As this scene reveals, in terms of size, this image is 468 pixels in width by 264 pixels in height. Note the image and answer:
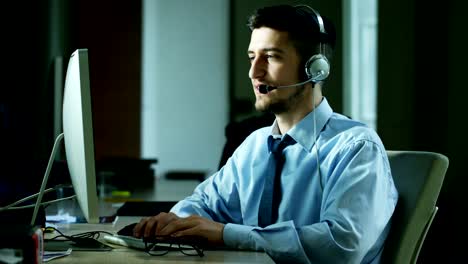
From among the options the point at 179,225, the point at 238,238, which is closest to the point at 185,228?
the point at 179,225

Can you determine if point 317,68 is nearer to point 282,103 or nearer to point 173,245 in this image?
point 282,103

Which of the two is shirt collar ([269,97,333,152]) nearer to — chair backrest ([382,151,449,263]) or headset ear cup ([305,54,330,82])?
headset ear cup ([305,54,330,82])

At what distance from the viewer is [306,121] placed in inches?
63.1

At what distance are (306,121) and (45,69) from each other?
2890 millimetres

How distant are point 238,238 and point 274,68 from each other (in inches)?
19.1

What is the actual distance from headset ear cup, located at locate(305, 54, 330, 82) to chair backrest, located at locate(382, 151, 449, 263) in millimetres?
316

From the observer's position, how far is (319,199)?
1530mm

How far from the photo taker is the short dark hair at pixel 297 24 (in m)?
1.62

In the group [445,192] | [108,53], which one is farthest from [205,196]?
[108,53]

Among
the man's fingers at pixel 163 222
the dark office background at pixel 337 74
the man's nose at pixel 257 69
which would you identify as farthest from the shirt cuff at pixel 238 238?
the dark office background at pixel 337 74

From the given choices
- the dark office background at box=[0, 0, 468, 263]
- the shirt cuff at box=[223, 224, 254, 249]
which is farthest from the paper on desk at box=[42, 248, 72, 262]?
the dark office background at box=[0, 0, 468, 263]

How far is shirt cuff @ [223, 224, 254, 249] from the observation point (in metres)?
1.36

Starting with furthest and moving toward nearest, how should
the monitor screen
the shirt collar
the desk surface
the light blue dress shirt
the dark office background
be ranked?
the dark office background < the shirt collar < the light blue dress shirt < the desk surface < the monitor screen

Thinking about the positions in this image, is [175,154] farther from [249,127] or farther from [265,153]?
[265,153]
